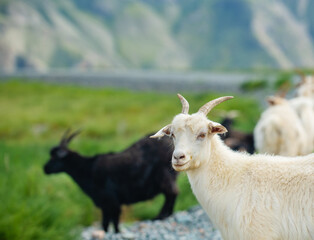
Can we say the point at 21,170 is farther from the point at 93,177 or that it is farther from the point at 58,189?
the point at 93,177

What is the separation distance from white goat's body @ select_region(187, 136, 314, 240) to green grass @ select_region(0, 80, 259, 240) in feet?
9.70

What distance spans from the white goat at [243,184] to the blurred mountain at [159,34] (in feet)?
321

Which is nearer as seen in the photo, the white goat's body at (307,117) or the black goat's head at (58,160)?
the white goat's body at (307,117)

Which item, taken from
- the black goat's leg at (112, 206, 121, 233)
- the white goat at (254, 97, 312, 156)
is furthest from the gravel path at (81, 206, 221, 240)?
the white goat at (254, 97, 312, 156)

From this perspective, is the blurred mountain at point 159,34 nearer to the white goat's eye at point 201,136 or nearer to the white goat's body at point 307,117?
the white goat's body at point 307,117

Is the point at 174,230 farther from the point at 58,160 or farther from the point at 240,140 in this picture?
the point at 240,140

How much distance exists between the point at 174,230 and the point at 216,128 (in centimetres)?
330

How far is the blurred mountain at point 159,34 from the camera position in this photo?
4368 inches

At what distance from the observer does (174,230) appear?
711cm

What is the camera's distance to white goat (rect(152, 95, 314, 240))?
4.02m

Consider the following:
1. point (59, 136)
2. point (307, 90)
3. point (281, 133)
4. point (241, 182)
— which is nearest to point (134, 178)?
point (281, 133)

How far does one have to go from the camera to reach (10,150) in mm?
12336

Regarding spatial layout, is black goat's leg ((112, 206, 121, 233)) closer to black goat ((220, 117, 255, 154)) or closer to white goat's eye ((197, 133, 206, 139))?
black goat ((220, 117, 255, 154))

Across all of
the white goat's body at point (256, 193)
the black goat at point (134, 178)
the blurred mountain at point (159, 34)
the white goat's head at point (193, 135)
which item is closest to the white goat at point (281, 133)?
the black goat at point (134, 178)
